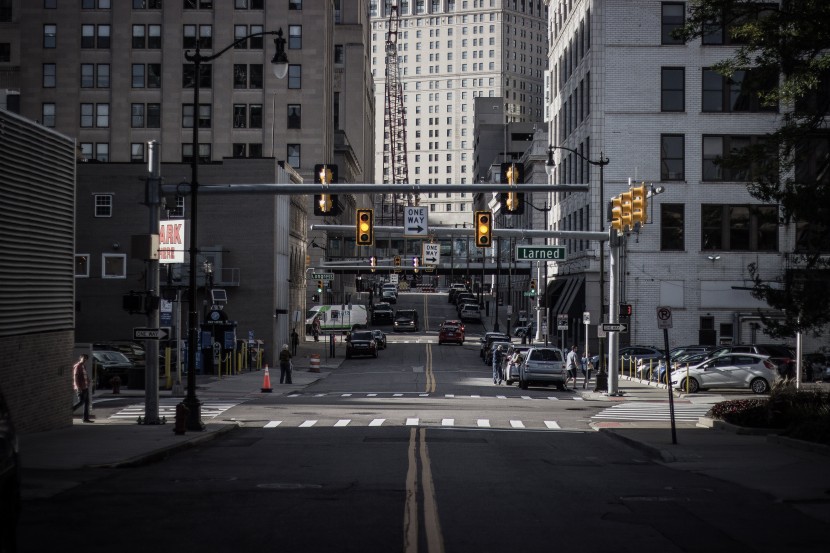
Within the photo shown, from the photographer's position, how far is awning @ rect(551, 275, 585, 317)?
2712 inches

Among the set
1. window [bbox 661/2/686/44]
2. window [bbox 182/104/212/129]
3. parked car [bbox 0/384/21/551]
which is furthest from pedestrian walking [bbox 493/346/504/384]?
window [bbox 182/104/212/129]

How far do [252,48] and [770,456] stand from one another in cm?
7399

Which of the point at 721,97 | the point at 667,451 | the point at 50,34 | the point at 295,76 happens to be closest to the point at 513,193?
the point at 667,451

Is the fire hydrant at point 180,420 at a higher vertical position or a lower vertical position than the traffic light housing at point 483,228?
lower

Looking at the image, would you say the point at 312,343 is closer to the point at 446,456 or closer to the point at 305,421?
the point at 305,421

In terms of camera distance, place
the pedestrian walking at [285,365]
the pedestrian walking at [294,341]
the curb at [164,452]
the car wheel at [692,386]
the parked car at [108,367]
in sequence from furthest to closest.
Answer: the pedestrian walking at [294,341] < the pedestrian walking at [285,365] < the car wheel at [692,386] < the parked car at [108,367] < the curb at [164,452]

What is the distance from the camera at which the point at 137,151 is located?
88562mm

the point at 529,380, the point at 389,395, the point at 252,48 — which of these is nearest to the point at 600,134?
the point at 529,380

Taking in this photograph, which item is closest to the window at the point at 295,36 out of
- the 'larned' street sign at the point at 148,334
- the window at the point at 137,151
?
the window at the point at 137,151

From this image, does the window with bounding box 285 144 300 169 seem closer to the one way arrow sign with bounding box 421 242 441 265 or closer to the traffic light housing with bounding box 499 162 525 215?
the one way arrow sign with bounding box 421 242 441 265

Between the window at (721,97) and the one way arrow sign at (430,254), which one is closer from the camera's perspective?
the window at (721,97)

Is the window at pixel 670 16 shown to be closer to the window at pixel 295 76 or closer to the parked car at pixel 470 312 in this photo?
the window at pixel 295 76

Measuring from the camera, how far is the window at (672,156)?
62656 mm

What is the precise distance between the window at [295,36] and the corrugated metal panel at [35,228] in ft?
209
